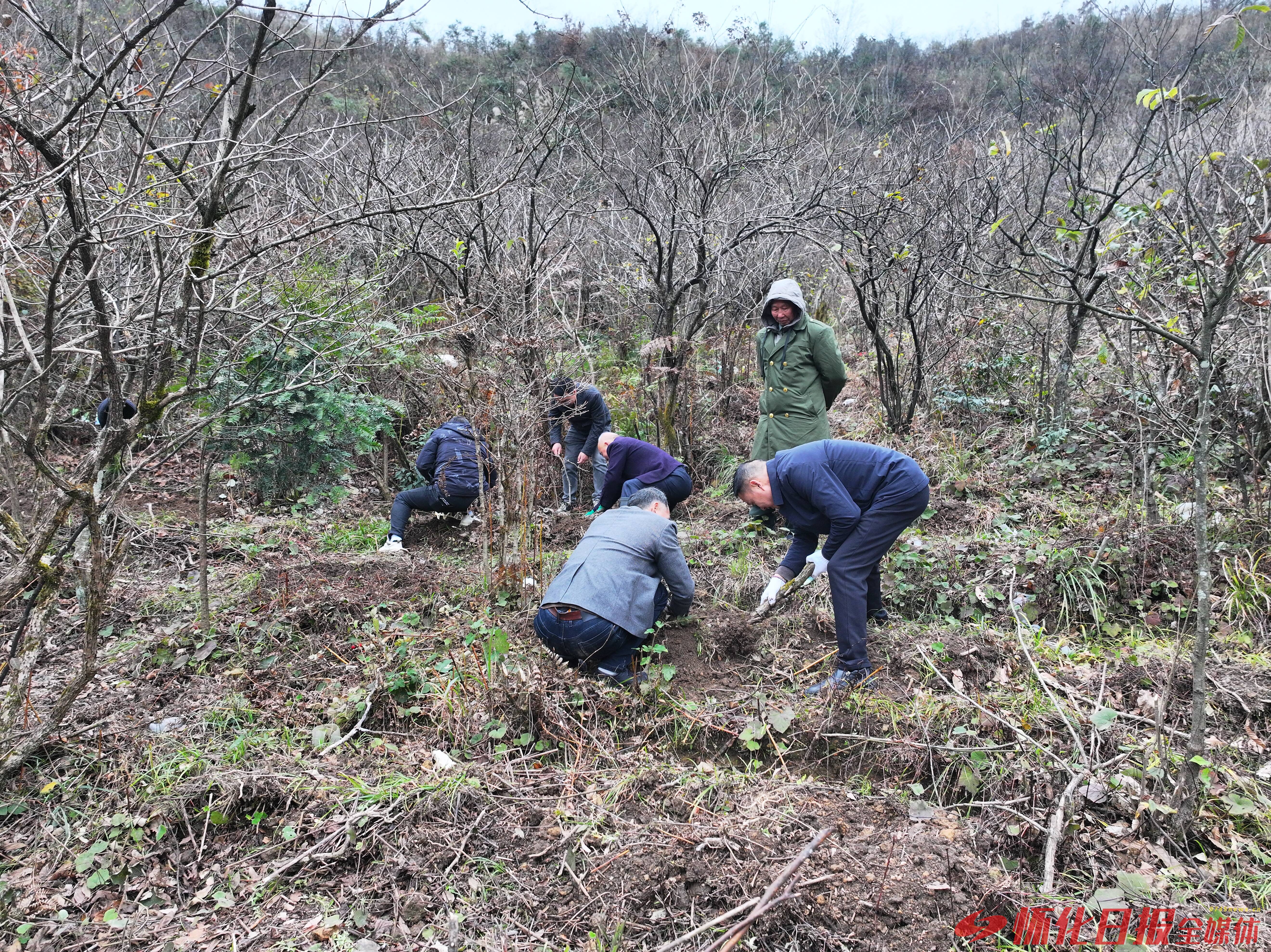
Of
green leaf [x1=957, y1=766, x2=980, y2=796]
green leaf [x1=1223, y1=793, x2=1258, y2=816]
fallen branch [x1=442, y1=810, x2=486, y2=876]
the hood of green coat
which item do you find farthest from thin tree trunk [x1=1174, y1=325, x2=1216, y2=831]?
the hood of green coat

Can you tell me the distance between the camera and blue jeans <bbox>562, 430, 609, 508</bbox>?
666cm

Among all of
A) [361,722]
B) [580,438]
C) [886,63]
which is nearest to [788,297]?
[580,438]

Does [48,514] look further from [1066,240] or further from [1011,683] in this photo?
[1066,240]

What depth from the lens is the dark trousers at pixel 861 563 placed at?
358 centimetres

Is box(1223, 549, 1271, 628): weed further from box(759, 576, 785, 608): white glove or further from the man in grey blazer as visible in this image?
the man in grey blazer

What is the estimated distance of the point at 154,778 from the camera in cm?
308

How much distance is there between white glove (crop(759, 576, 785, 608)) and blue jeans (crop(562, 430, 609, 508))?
265 cm

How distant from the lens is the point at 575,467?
6.86 metres

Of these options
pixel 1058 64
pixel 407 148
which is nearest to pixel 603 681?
pixel 407 148

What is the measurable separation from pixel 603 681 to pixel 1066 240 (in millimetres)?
5962

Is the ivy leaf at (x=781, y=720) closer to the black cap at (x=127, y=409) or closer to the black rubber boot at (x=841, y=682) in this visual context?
the black rubber boot at (x=841, y=682)

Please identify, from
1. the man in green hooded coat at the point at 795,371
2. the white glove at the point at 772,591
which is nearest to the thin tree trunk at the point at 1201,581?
the white glove at the point at 772,591

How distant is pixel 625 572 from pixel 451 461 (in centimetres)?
233

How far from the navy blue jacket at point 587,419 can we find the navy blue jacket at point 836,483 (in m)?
2.57
